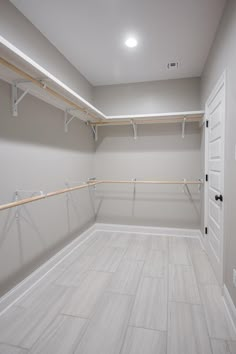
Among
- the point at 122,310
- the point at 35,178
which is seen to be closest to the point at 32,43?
the point at 35,178

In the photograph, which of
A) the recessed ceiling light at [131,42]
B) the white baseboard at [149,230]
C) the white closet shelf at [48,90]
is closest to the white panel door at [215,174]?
the white closet shelf at [48,90]

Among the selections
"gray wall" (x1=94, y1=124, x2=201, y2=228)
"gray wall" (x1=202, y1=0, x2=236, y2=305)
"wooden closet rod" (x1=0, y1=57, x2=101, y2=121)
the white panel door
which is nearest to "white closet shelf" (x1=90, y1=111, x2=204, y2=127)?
"gray wall" (x1=94, y1=124, x2=201, y2=228)

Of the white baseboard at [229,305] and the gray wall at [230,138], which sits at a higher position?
the gray wall at [230,138]

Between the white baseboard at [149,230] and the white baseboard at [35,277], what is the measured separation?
69cm

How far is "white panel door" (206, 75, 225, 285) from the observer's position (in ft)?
6.56

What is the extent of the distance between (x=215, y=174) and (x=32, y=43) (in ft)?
7.54

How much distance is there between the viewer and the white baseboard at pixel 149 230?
11.5 ft

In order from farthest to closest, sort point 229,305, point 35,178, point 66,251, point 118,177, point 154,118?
point 118,177 → point 154,118 → point 66,251 → point 35,178 → point 229,305

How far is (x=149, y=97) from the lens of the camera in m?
3.58

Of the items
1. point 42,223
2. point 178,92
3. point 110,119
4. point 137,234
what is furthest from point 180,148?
point 42,223

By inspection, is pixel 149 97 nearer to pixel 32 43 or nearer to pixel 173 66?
pixel 173 66

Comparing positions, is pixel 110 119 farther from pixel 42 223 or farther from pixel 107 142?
pixel 42 223

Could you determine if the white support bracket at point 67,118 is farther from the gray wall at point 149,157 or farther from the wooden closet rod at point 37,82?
the gray wall at point 149,157

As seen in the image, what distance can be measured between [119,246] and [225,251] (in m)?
1.59
